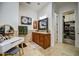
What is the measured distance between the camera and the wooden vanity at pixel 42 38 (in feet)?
5.61

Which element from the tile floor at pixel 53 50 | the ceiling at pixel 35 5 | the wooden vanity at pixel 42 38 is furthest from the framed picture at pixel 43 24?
the tile floor at pixel 53 50

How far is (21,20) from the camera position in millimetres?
1708

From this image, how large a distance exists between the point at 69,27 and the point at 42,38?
497mm

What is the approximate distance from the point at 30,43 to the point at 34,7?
634 millimetres

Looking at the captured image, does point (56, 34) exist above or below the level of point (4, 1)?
below

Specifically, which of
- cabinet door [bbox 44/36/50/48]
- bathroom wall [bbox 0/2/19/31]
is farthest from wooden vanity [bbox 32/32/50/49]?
bathroom wall [bbox 0/2/19/31]

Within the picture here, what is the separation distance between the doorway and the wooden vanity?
0.99 feet

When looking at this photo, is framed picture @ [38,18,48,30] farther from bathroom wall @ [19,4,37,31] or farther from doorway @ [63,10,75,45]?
doorway @ [63,10,75,45]

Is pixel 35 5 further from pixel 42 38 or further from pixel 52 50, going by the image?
pixel 52 50

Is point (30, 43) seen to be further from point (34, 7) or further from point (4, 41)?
point (34, 7)

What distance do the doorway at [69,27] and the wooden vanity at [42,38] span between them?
0.99 feet

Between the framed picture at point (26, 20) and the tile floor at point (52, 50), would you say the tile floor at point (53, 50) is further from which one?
the framed picture at point (26, 20)

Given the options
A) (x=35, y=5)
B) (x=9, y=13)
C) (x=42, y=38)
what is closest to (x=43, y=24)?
(x=42, y=38)

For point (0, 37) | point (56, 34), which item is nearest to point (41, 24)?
point (56, 34)
